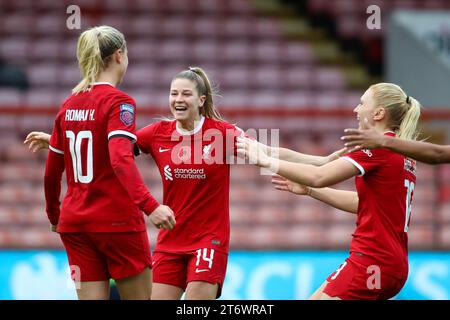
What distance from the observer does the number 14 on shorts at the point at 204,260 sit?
203 inches

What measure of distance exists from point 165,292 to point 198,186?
2.01 feet

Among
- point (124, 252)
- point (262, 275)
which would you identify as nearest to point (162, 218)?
point (124, 252)

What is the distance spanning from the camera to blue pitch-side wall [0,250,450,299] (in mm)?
7918

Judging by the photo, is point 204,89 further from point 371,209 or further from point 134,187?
point 371,209

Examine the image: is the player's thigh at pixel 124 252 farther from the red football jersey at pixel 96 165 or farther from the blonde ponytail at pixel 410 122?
the blonde ponytail at pixel 410 122

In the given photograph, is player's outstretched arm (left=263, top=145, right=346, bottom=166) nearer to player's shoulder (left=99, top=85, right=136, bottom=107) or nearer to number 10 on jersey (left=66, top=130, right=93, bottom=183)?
player's shoulder (left=99, top=85, right=136, bottom=107)

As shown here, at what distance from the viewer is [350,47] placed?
12477 millimetres

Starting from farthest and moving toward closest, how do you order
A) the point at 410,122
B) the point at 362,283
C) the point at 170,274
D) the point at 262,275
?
the point at 262,275
the point at 170,274
the point at 410,122
the point at 362,283

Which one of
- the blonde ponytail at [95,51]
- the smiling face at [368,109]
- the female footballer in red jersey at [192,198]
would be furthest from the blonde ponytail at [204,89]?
the smiling face at [368,109]

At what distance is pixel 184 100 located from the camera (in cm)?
532

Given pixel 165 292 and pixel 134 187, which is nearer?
pixel 134 187

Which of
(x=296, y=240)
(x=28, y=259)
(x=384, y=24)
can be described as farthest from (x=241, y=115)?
(x=384, y=24)

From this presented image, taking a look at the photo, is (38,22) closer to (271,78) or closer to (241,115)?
(271,78)

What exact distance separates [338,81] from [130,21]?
2.70 meters
